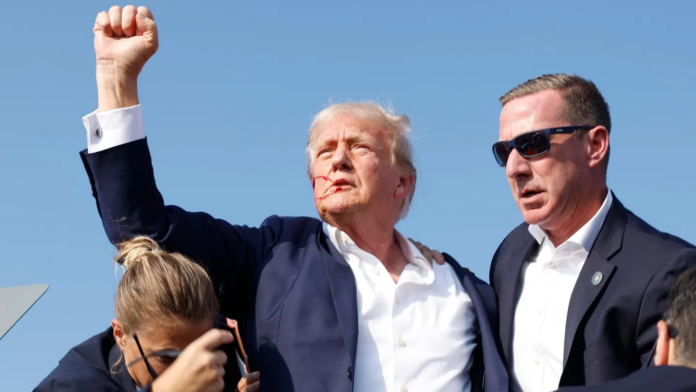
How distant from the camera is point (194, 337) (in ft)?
14.2

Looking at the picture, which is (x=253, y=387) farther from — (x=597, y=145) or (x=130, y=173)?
(x=597, y=145)

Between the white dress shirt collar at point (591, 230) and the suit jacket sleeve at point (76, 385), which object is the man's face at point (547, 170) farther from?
the suit jacket sleeve at point (76, 385)

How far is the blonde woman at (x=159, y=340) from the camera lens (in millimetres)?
4168

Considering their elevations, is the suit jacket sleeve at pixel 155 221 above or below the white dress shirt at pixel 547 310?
above

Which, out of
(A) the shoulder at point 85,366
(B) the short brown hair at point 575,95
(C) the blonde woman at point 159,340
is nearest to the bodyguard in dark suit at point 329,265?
(C) the blonde woman at point 159,340

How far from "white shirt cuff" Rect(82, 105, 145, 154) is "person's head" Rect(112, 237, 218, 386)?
59 centimetres

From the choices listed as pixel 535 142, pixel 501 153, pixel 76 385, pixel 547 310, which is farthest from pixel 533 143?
pixel 76 385

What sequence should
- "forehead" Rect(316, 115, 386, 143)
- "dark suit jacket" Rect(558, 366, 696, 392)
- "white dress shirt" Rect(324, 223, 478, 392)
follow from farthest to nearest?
"forehead" Rect(316, 115, 386, 143) < "white dress shirt" Rect(324, 223, 478, 392) < "dark suit jacket" Rect(558, 366, 696, 392)

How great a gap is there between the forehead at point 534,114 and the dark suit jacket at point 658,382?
99.0 inches

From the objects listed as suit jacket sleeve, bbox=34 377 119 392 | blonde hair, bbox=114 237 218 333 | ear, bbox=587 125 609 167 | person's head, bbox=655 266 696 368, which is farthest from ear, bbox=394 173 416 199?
person's head, bbox=655 266 696 368

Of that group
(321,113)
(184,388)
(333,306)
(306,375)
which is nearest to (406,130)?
(321,113)

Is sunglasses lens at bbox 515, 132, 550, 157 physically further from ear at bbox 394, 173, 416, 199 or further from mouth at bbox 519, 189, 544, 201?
ear at bbox 394, 173, 416, 199

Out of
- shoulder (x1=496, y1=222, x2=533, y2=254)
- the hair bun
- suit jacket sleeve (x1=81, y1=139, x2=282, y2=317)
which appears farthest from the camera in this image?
shoulder (x1=496, y1=222, x2=533, y2=254)

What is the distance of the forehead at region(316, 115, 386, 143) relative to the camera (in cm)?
565
